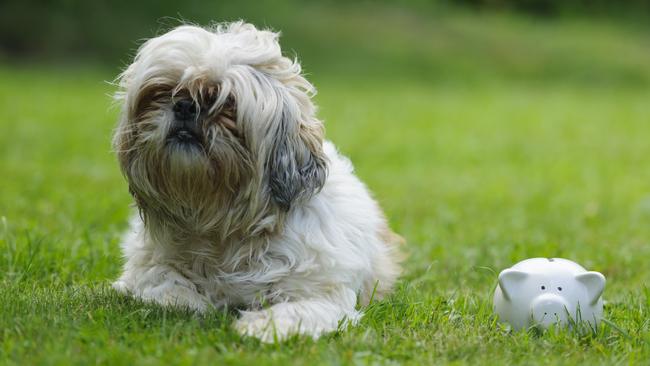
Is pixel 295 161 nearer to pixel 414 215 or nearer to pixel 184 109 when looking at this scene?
pixel 184 109

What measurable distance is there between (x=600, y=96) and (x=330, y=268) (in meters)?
21.9

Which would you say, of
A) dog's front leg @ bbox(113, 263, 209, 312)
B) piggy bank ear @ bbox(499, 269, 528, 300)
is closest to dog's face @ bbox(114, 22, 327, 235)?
dog's front leg @ bbox(113, 263, 209, 312)

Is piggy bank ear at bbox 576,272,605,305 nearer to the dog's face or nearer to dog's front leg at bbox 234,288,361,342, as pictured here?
dog's front leg at bbox 234,288,361,342

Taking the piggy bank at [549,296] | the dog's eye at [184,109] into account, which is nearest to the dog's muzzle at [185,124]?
the dog's eye at [184,109]

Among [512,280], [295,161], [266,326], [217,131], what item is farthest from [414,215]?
[266,326]

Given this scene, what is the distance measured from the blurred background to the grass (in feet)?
0.16

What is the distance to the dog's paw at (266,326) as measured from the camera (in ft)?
14.4

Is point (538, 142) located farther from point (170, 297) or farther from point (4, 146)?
point (170, 297)

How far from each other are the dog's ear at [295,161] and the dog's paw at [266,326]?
593 millimetres

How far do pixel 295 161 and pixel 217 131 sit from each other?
0.45 metres

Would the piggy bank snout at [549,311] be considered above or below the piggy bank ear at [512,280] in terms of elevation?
below

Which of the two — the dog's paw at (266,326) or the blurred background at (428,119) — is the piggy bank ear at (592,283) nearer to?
the dog's paw at (266,326)

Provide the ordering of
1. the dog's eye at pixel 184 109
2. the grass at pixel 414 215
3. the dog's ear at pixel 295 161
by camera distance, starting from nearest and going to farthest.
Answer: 1. the grass at pixel 414 215
2. the dog's eye at pixel 184 109
3. the dog's ear at pixel 295 161

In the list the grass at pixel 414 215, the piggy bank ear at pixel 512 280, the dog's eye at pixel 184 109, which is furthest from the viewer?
the piggy bank ear at pixel 512 280
